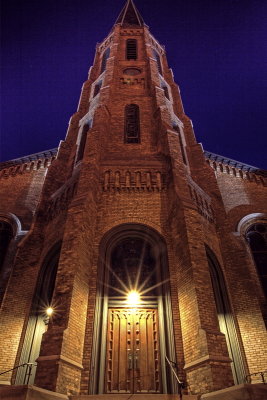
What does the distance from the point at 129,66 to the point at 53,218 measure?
12365mm

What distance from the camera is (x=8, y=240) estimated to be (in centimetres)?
1322

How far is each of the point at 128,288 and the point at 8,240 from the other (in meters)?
6.42

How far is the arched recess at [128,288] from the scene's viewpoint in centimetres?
780

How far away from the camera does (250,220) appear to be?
45.4ft

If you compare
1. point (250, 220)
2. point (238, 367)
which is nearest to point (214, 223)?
point (250, 220)

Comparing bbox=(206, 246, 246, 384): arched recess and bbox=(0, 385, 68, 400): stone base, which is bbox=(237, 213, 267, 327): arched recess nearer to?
bbox=(206, 246, 246, 384): arched recess

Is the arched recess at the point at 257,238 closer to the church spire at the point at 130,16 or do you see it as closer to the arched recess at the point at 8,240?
the arched recess at the point at 8,240

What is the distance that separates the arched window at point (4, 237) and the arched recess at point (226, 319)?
8228 millimetres

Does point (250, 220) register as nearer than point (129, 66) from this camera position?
Yes

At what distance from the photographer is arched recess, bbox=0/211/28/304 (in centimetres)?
1191

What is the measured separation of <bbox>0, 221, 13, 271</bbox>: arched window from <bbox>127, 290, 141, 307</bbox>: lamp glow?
19.8ft

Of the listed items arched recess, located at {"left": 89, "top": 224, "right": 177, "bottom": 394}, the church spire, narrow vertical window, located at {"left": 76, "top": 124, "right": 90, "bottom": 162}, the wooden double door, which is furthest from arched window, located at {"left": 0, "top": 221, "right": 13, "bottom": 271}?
the church spire

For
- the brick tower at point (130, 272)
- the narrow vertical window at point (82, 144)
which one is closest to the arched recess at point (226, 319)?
the brick tower at point (130, 272)

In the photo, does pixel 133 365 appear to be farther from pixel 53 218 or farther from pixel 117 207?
pixel 53 218
